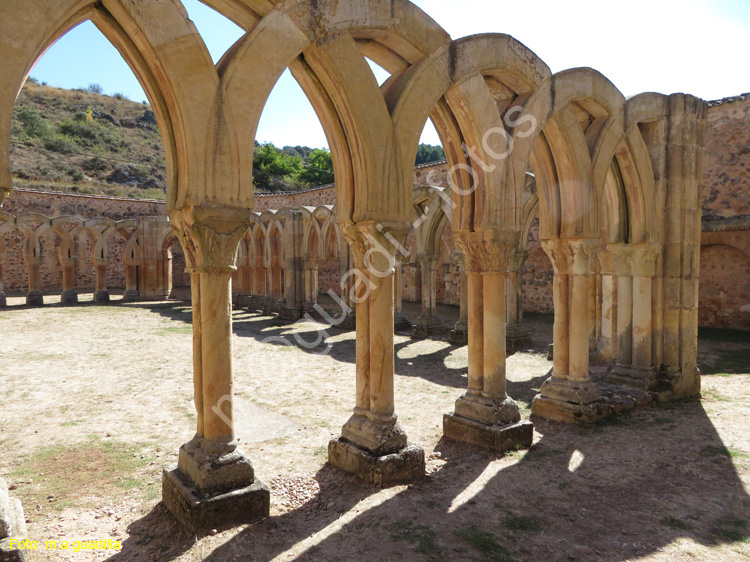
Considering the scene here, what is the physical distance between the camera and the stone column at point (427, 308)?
13664mm

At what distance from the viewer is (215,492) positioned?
358 cm

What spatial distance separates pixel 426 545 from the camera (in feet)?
11.2

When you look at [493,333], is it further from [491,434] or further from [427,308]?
[427,308]

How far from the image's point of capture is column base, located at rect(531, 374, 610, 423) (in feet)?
20.5

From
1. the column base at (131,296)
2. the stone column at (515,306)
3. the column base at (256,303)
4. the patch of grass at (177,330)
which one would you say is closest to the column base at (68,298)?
the column base at (131,296)

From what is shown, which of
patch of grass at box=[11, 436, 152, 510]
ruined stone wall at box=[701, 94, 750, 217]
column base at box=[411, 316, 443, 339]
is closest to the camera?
patch of grass at box=[11, 436, 152, 510]

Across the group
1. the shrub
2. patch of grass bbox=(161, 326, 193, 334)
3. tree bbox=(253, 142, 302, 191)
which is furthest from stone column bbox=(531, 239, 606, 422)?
the shrub

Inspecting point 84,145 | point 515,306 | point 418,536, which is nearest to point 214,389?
point 418,536

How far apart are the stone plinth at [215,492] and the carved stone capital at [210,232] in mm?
1510

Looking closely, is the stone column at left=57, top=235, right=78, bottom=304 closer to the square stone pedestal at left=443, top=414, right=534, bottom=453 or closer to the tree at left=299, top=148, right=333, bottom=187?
the square stone pedestal at left=443, top=414, right=534, bottom=453

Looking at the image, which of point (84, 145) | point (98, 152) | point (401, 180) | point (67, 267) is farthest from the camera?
point (84, 145)

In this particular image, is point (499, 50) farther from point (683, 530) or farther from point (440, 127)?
point (683, 530)

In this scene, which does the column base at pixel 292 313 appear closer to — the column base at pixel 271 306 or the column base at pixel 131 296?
the column base at pixel 271 306

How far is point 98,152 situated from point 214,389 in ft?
152
